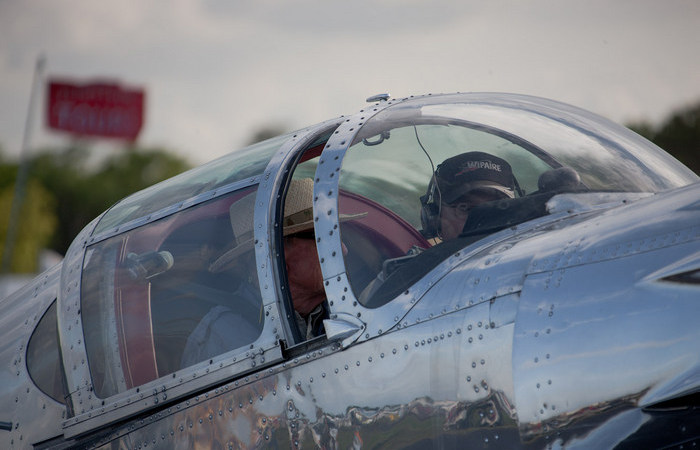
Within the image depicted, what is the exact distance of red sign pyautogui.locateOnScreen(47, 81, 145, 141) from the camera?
27203 millimetres

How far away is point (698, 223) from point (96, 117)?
97.6 ft

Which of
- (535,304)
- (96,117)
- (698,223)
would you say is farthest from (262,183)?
(96,117)

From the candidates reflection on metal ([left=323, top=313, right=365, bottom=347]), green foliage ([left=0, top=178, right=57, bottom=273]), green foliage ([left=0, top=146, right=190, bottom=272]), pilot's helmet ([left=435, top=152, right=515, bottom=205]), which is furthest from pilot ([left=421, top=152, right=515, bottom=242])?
green foliage ([left=0, top=146, right=190, bottom=272])

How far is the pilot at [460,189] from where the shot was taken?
126 inches

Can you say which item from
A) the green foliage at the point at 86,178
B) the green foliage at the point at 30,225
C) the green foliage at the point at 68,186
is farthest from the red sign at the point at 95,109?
the green foliage at the point at 86,178

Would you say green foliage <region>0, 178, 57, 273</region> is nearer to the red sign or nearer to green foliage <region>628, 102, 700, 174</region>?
the red sign

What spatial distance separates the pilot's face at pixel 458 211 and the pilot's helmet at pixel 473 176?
0.08 feet

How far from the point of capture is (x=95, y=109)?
2989 cm

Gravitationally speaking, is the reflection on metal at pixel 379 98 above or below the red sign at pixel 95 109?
below

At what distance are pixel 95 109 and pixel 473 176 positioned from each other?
1129 inches

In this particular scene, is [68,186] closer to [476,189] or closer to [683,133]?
[683,133]

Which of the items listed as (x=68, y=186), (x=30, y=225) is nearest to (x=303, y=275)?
(x=30, y=225)

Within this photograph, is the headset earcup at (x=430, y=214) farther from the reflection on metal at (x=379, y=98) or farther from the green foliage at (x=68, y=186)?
the green foliage at (x=68, y=186)

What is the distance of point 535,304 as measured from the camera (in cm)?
250
